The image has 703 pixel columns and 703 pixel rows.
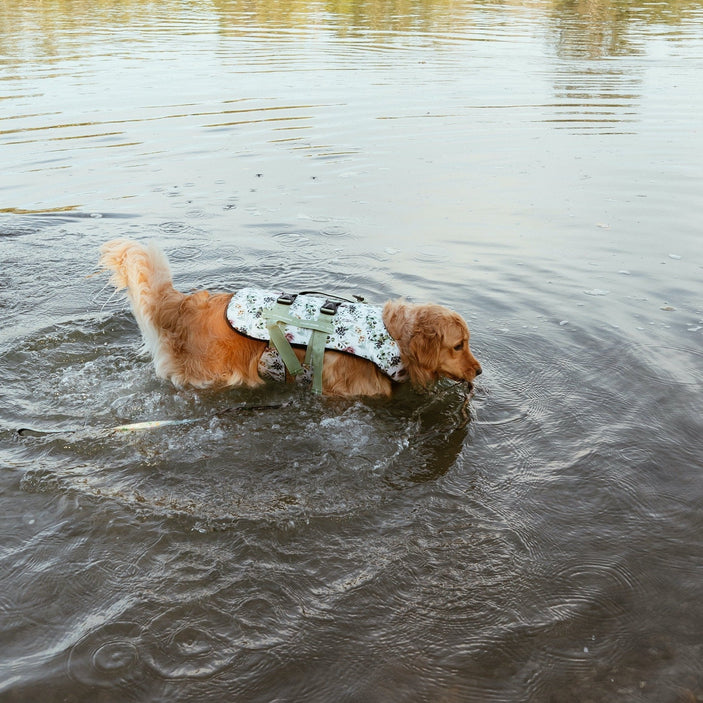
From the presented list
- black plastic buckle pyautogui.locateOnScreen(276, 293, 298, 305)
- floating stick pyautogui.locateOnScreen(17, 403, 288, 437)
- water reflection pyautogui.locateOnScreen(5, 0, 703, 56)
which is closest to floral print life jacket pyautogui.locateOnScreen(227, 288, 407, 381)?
black plastic buckle pyautogui.locateOnScreen(276, 293, 298, 305)

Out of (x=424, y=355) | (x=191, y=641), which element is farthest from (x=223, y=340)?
(x=191, y=641)

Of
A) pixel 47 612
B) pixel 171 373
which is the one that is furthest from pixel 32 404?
pixel 47 612

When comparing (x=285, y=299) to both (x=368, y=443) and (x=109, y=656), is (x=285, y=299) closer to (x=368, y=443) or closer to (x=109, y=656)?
(x=368, y=443)

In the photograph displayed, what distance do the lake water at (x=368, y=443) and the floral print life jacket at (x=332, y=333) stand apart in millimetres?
431

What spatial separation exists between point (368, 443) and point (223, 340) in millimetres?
1497

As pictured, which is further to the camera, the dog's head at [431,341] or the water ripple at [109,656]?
the dog's head at [431,341]

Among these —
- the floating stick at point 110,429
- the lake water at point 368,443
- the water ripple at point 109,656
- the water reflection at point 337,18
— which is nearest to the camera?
the water ripple at point 109,656

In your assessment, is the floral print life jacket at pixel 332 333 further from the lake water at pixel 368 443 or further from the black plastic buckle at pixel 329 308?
the lake water at pixel 368 443

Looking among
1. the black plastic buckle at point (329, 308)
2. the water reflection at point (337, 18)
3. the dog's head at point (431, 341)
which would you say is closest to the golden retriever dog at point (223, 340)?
the dog's head at point (431, 341)

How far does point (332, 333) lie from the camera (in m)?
5.81

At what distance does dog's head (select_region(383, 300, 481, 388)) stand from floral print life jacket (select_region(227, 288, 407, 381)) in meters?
0.09

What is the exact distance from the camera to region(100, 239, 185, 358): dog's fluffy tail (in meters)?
5.77

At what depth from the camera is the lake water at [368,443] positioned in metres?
3.60

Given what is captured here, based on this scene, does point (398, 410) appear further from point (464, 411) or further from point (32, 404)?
point (32, 404)
